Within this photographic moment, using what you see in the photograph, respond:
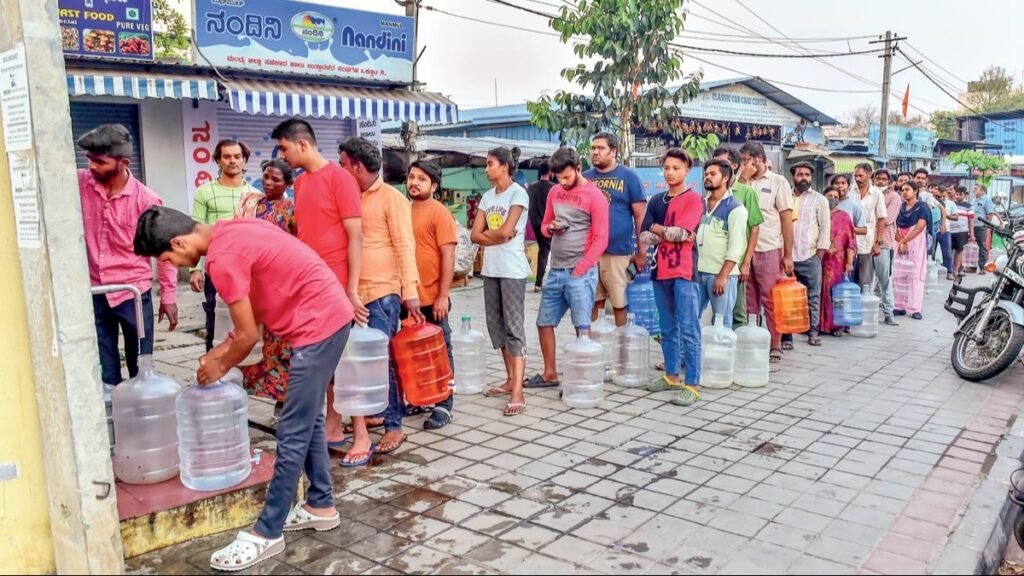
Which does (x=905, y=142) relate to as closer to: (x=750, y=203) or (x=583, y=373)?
(x=750, y=203)

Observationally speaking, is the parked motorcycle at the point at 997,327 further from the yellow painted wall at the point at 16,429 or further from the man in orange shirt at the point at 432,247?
the yellow painted wall at the point at 16,429

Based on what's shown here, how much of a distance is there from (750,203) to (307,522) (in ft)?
15.8

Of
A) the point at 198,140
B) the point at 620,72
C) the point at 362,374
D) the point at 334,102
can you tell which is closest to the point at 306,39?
the point at 334,102

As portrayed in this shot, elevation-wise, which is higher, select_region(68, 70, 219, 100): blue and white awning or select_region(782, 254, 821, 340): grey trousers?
select_region(68, 70, 219, 100): blue and white awning

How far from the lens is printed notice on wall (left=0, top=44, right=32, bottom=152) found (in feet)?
9.87

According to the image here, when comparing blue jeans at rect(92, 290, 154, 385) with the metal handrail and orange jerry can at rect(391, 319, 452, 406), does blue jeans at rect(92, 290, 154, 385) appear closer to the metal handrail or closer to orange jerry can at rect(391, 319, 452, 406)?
the metal handrail

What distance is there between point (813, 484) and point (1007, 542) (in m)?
1.05

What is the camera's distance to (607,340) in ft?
22.2

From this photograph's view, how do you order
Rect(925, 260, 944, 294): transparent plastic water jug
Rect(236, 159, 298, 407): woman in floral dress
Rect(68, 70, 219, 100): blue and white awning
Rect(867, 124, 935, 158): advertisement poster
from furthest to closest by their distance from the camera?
Rect(867, 124, 935, 158): advertisement poster
Rect(925, 260, 944, 294): transparent plastic water jug
Rect(68, 70, 219, 100): blue and white awning
Rect(236, 159, 298, 407): woman in floral dress

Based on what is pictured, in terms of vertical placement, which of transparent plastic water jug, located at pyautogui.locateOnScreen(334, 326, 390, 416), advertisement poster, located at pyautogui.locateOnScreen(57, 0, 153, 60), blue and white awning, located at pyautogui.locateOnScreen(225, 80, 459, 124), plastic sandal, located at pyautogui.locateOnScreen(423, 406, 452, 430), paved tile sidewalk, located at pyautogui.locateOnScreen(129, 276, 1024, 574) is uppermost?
advertisement poster, located at pyautogui.locateOnScreen(57, 0, 153, 60)

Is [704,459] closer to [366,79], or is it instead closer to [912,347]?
[912,347]

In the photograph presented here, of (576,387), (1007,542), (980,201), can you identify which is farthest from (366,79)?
(980,201)

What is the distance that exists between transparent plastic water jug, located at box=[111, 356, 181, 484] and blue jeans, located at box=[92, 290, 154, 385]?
61 centimetres

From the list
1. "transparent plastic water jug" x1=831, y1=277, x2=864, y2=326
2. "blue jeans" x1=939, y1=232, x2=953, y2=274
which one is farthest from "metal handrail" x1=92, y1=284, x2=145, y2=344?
"blue jeans" x1=939, y1=232, x2=953, y2=274
